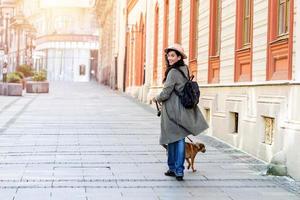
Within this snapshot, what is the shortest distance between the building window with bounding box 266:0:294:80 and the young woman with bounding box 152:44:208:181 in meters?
1.85

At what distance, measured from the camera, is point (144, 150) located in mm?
11906

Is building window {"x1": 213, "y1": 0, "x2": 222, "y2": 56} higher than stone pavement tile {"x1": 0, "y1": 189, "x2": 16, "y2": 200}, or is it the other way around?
building window {"x1": 213, "y1": 0, "x2": 222, "y2": 56}

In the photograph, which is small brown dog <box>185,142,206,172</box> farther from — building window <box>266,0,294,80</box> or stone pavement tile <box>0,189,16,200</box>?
stone pavement tile <box>0,189,16,200</box>

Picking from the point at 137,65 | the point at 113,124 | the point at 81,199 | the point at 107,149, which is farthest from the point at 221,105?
the point at 137,65

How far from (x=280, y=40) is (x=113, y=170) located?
3269mm

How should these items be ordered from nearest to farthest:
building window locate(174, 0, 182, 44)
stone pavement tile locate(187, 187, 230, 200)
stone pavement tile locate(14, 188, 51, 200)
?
1. stone pavement tile locate(14, 188, 51, 200)
2. stone pavement tile locate(187, 187, 230, 200)
3. building window locate(174, 0, 182, 44)

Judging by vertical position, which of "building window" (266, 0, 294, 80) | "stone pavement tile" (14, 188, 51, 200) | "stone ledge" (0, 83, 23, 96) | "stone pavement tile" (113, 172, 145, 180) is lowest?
"stone pavement tile" (14, 188, 51, 200)

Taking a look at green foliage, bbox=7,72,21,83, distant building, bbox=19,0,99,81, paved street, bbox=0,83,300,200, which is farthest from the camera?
distant building, bbox=19,0,99,81

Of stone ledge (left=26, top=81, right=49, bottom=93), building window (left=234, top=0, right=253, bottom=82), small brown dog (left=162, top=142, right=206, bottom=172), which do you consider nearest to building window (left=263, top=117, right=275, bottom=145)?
small brown dog (left=162, top=142, right=206, bottom=172)

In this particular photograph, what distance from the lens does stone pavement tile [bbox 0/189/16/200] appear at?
7324 mm

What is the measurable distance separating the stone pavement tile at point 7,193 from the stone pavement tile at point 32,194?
0.06 meters

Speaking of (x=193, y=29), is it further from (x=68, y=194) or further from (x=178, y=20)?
(x=68, y=194)

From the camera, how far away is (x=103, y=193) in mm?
7695

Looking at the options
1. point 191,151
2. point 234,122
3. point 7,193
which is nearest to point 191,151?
point 191,151
